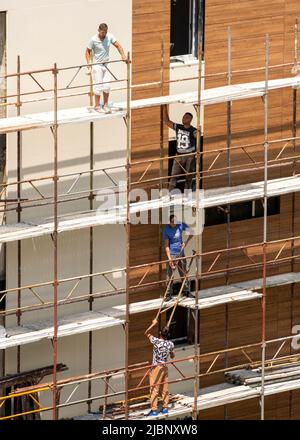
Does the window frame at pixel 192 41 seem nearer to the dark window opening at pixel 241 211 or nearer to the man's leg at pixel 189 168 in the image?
the man's leg at pixel 189 168

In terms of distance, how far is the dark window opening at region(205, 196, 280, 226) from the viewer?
4641cm

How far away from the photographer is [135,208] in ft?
145

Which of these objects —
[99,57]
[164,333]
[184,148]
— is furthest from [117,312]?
[99,57]

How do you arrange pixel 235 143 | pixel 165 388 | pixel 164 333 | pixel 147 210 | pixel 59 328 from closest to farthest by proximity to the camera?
pixel 59 328 < pixel 164 333 < pixel 165 388 < pixel 147 210 < pixel 235 143

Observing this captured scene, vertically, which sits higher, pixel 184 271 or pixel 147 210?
pixel 147 210

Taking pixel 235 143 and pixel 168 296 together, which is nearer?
pixel 168 296

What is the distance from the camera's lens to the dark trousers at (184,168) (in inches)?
1781

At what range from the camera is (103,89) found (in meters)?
43.4

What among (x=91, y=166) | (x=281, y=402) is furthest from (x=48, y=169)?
(x=281, y=402)

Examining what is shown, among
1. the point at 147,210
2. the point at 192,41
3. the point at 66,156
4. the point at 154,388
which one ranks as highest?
the point at 192,41

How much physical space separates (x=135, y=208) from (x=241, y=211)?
11.1 feet

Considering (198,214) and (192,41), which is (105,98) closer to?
(192,41)

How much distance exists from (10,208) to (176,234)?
3.58m

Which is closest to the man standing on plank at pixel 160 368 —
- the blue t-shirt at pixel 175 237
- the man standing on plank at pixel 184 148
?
the blue t-shirt at pixel 175 237
